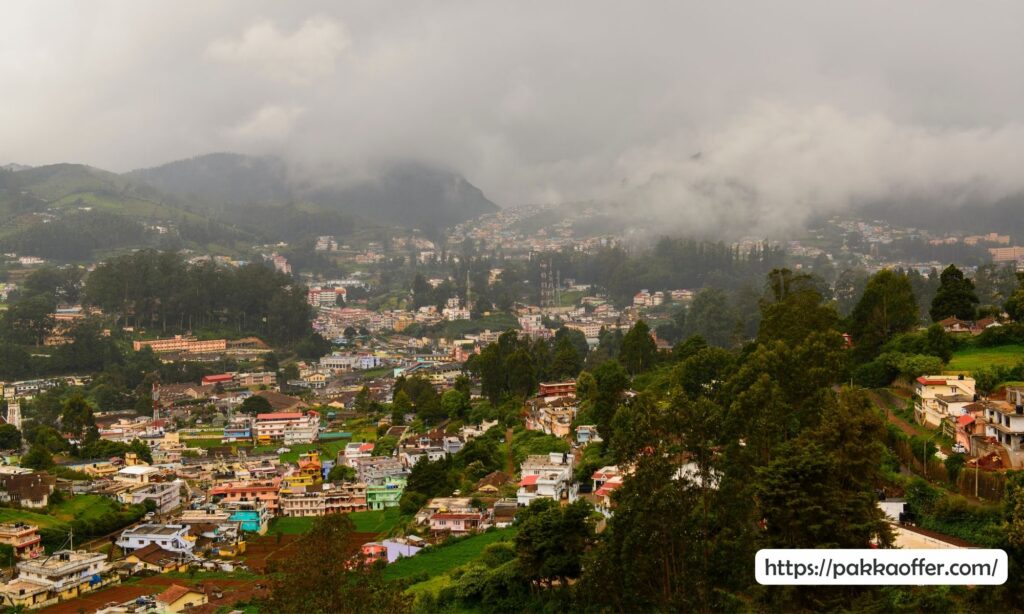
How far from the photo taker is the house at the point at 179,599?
1728 centimetres

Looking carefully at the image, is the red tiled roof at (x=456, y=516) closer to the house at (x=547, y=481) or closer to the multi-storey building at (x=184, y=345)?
the house at (x=547, y=481)

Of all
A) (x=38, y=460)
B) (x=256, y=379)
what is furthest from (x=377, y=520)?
(x=256, y=379)

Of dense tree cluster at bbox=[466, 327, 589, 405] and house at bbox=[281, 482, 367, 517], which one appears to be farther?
dense tree cluster at bbox=[466, 327, 589, 405]

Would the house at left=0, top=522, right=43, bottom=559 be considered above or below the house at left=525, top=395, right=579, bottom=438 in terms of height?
below

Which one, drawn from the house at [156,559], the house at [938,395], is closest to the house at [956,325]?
the house at [938,395]

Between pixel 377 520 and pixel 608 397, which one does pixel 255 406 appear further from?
pixel 608 397

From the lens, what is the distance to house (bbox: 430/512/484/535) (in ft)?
66.0

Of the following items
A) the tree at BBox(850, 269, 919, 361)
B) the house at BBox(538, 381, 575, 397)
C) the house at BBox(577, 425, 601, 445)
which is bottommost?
the house at BBox(577, 425, 601, 445)

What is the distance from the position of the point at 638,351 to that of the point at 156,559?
Result: 16.9 m

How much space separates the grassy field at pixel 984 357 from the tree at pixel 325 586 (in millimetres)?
13359

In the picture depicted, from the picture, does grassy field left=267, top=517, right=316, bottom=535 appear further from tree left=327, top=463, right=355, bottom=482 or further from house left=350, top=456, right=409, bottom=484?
tree left=327, top=463, right=355, bottom=482

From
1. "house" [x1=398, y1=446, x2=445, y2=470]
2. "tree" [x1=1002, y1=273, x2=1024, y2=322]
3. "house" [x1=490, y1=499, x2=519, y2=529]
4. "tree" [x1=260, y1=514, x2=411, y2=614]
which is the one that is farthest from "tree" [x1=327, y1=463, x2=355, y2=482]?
"tree" [x1=260, y1=514, x2=411, y2=614]

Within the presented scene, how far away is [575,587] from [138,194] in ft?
353

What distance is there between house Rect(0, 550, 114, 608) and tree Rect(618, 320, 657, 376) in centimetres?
1789
